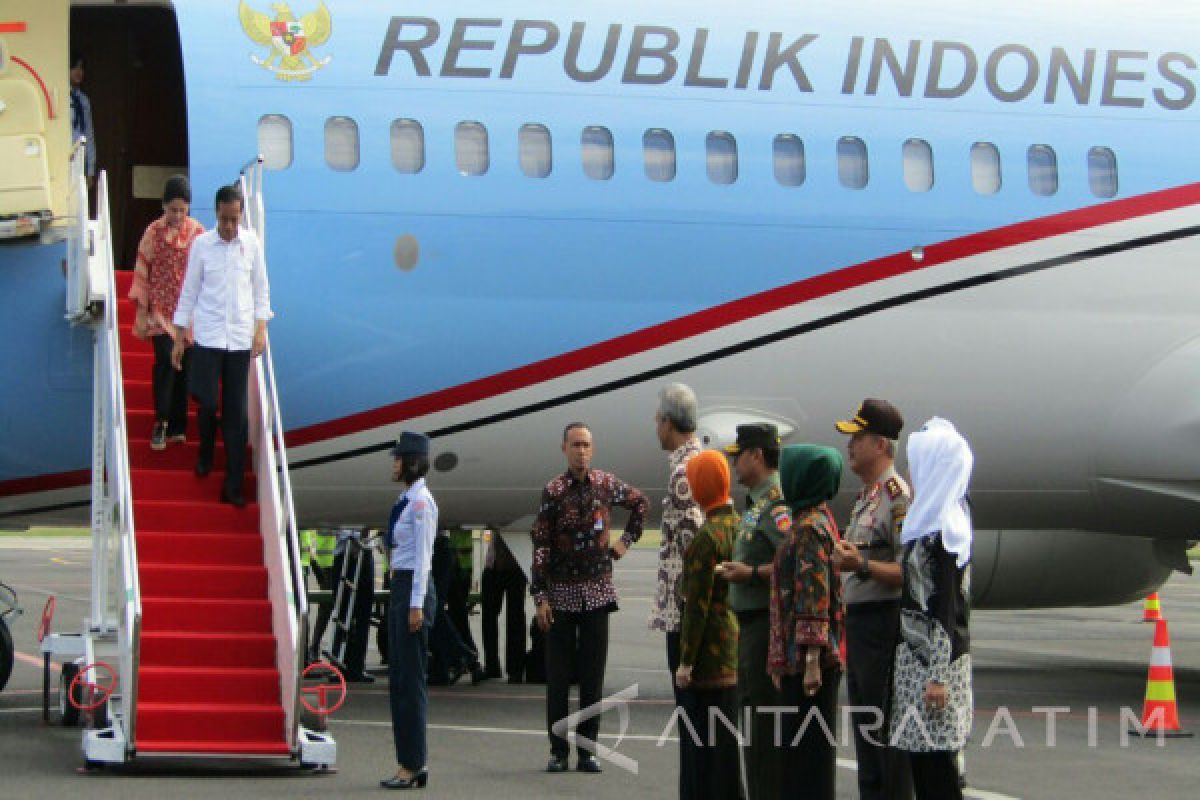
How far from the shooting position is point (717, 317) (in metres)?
13.4

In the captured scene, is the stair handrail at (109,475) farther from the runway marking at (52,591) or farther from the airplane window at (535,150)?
the runway marking at (52,591)

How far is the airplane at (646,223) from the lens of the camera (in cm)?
1275

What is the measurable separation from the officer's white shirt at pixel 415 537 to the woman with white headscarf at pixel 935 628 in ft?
11.1

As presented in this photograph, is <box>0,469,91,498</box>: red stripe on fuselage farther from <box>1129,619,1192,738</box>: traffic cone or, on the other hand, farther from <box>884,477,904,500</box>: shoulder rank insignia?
<box>1129,619,1192,738</box>: traffic cone

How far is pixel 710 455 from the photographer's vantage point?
875cm

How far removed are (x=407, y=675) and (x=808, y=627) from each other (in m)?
3.15

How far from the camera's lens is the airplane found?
41.8ft

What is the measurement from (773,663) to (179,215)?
583cm

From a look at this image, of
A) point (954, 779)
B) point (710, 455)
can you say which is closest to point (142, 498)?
point (710, 455)

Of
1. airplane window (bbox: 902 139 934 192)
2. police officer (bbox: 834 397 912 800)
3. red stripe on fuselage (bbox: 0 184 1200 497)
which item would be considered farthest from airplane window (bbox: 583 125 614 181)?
police officer (bbox: 834 397 912 800)

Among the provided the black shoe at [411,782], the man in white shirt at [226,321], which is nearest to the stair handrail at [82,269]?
the man in white shirt at [226,321]

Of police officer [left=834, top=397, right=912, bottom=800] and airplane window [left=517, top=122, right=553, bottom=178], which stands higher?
airplane window [left=517, top=122, right=553, bottom=178]

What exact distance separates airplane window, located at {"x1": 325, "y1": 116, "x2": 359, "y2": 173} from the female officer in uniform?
290cm

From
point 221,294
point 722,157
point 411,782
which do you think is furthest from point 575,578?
point 722,157
